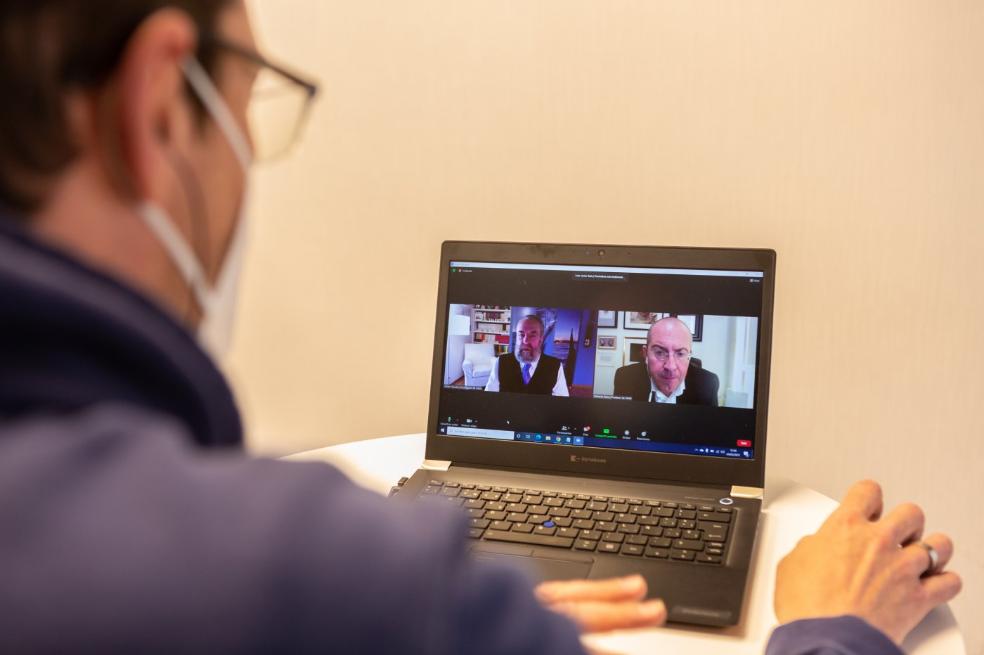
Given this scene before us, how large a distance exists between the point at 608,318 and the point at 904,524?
1.40 feet

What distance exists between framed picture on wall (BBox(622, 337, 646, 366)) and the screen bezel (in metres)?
0.10

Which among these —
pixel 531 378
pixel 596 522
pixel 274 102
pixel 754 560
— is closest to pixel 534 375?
pixel 531 378

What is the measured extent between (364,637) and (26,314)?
18 cm

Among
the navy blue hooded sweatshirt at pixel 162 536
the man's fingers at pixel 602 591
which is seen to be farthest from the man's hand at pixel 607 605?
the navy blue hooded sweatshirt at pixel 162 536

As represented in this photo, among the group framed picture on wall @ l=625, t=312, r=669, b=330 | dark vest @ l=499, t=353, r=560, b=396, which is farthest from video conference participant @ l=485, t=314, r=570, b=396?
framed picture on wall @ l=625, t=312, r=669, b=330

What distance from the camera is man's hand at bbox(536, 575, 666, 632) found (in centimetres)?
62

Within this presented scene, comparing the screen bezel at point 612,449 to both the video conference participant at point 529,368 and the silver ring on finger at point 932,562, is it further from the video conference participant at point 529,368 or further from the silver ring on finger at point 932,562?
the silver ring on finger at point 932,562

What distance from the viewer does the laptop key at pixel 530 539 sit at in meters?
0.92

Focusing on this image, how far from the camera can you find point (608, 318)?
1.11m

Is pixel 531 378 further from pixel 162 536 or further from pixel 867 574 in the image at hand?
pixel 162 536

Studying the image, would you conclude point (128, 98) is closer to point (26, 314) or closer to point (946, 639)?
point (26, 314)

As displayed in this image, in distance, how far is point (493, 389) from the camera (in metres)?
1.15

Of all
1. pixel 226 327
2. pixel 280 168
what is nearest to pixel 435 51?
pixel 280 168

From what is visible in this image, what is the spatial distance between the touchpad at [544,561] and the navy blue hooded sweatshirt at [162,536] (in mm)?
500
